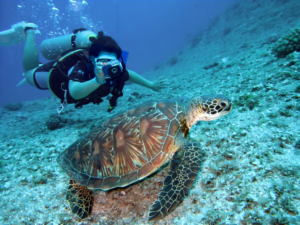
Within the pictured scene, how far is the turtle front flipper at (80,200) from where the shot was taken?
181 cm

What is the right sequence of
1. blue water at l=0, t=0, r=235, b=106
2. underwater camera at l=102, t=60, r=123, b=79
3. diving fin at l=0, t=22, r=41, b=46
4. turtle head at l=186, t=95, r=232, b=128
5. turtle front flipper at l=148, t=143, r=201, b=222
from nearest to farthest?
turtle front flipper at l=148, t=143, r=201, b=222 → turtle head at l=186, t=95, r=232, b=128 → underwater camera at l=102, t=60, r=123, b=79 → diving fin at l=0, t=22, r=41, b=46 → blue water at l=0, t=0, r=235, b=106

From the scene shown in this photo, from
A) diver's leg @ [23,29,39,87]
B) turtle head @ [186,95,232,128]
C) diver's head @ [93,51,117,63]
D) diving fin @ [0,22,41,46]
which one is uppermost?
diving fin @ [0,22,41,46]

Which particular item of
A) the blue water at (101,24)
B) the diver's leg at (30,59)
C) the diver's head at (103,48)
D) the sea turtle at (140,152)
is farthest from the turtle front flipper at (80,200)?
the blue water at (101,24)

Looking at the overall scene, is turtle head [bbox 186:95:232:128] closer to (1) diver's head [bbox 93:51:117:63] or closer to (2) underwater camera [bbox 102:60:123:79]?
(2) underwater camera [bbox 102:60:123:79]

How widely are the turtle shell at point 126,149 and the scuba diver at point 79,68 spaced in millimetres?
1134

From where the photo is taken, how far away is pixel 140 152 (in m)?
1.97

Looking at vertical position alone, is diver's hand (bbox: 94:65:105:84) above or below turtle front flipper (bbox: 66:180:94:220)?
above

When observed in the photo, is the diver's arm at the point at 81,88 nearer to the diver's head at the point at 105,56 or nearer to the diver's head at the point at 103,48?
the diver's head at the point at 105,56

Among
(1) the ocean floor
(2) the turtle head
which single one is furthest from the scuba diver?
(2) the turtle head

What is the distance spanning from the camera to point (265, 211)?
1.22 meters

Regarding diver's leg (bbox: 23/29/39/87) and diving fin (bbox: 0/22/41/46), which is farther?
diving fin (bbox: 0/22/41/46)

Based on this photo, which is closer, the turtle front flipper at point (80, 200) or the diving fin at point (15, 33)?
the turtle front flipper at point (80, 200)

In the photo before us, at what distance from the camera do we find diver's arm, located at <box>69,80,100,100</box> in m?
2.87

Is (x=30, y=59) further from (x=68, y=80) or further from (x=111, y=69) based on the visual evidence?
(x=111, y=69)
